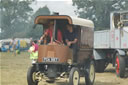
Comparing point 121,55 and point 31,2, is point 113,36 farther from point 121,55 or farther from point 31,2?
point 31,2

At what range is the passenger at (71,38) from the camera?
1014 centimetres

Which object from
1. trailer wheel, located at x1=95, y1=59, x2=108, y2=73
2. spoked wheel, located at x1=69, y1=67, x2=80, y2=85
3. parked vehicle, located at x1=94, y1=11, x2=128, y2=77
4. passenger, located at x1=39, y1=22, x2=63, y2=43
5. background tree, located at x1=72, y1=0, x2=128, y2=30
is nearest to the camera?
spoked wheel, located at x1=69, y1=67, x2=80, y2=85

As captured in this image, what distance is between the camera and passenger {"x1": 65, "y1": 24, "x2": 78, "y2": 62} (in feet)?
33.3

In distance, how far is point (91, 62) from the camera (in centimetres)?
1164

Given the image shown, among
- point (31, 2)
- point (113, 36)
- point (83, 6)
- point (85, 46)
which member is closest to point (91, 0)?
point (83, 6)

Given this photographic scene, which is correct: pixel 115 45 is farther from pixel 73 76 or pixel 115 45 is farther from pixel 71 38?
pixel 73 76

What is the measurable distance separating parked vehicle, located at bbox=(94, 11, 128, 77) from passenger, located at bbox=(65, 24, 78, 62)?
13.7 ft

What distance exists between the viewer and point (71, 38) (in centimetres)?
1052

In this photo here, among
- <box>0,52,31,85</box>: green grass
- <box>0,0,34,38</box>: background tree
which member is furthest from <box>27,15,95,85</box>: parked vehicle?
<box>0,0,34,38</box>: background tree

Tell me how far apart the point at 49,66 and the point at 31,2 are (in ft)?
273

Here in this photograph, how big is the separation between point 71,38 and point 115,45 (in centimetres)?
500

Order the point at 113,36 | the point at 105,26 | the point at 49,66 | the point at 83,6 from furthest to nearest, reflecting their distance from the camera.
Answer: the point at 83,6 < the point at 105,26 < the point at 113,36 < the point at 49,66

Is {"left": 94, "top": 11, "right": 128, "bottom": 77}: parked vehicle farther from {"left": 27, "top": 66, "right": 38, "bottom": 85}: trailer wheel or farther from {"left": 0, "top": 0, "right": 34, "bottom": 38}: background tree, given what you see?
{"left": 0, "top": 0, "right": 34, "bottom": 38}: background tree

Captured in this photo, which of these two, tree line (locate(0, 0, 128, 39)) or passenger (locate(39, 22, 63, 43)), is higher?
tree line (locate(0, 0, 128, 39))
